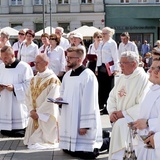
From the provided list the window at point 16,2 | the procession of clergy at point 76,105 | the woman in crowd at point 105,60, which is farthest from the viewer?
the window at point 16,2

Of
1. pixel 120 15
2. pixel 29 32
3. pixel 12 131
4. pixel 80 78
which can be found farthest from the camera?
pixel 120 15

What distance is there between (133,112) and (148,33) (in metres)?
37.3

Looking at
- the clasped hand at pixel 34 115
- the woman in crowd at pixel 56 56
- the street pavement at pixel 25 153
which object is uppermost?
the woman in crowd at pixel 56 56

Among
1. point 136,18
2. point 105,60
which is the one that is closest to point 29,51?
point 105,60

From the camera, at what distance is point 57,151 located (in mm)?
7281

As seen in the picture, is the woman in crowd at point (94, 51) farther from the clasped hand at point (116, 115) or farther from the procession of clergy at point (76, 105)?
the clasped hand at point (116, 115)

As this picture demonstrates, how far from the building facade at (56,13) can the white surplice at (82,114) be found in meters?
35.8

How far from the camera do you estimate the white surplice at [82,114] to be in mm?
6711

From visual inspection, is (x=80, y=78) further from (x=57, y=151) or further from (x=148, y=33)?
(x=148, y=33)

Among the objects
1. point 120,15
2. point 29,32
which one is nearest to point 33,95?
point 29,32

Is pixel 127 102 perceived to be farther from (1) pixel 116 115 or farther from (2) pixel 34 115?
(2) pixel 34 115

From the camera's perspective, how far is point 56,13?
4262cm

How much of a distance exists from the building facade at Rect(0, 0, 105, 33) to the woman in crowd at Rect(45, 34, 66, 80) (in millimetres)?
32303

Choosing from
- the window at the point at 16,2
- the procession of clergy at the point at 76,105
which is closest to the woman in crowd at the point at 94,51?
the procession of clergy at the point at 76,105
